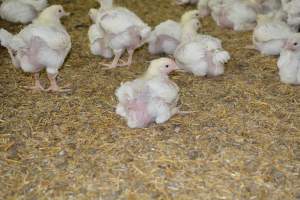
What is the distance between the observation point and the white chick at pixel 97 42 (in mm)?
4996

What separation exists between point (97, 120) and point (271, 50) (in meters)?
2.27

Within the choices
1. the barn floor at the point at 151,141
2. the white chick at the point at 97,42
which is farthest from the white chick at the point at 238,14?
the white chick at the point at 97,42

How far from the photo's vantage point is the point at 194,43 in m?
4.70

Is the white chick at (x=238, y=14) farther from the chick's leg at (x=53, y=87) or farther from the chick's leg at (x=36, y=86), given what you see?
the chick's leg at (x=36, y=86)

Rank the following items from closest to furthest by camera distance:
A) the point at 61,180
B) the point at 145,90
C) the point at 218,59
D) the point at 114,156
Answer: the point at 61,180, the point at 114,156, the point at 145,90, the point at 218,59

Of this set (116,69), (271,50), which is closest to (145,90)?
(116,69)

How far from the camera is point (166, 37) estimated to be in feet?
17.0

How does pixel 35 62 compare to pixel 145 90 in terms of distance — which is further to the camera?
pixel 35 62

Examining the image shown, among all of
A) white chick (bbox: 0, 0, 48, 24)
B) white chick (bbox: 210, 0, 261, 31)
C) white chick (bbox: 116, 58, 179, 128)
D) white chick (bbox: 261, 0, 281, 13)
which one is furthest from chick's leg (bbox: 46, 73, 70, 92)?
white chick (bbox: 261, 0, 281, 13)

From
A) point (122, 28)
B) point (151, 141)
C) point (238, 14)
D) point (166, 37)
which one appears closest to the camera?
point (151, 141)

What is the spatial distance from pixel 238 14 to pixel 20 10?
2.74m

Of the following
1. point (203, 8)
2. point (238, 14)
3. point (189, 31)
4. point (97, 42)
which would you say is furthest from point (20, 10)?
point (238, 14)

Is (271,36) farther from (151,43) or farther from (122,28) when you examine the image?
(122,28)

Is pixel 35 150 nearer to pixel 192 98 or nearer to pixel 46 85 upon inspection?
pixel 46 85
